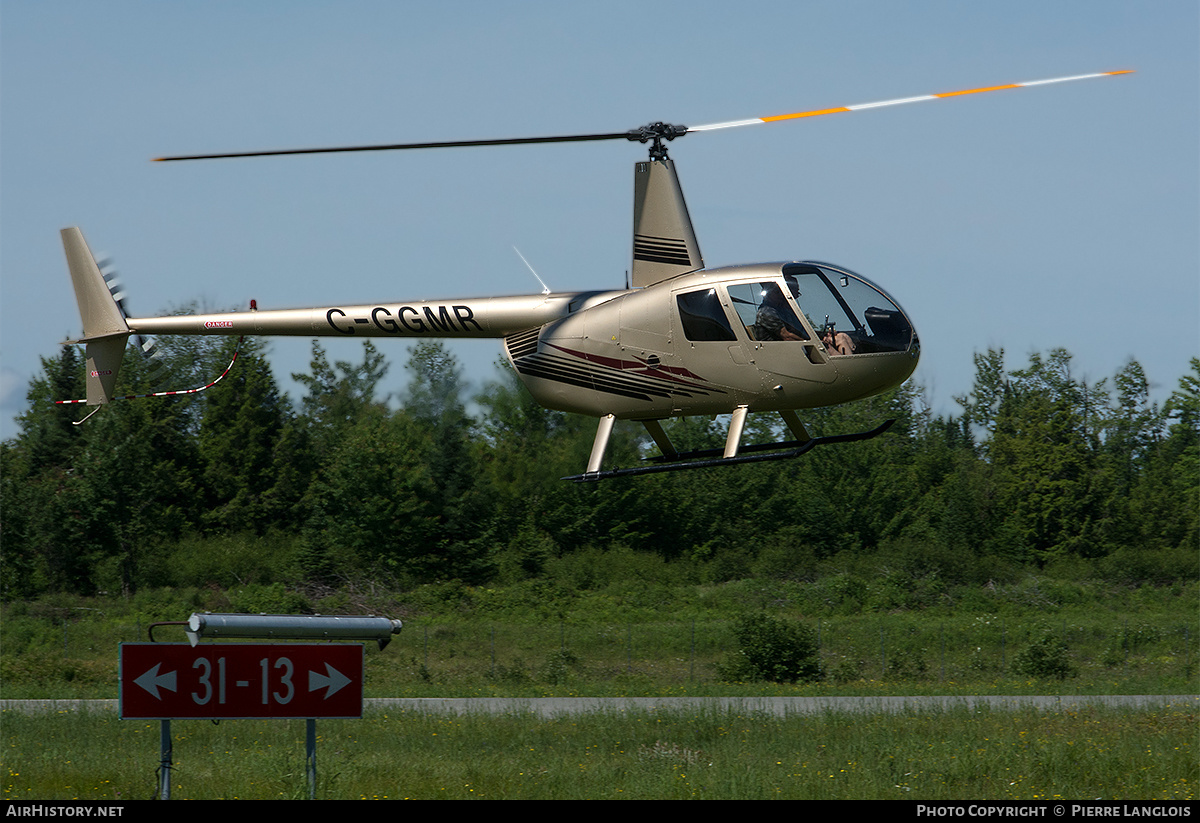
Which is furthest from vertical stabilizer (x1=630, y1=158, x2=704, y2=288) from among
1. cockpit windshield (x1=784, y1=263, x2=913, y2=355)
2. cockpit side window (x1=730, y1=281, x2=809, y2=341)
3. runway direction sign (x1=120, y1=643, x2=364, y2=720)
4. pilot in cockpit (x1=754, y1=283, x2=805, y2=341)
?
runway direction sign (x1=120, y1=643, x2=364, y2=720)

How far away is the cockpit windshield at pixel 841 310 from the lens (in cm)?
1052

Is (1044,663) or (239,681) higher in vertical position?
(239,681)

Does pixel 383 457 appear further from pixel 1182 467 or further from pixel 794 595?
pixel 1182 467

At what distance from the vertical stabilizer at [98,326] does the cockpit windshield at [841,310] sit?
8.49 metres

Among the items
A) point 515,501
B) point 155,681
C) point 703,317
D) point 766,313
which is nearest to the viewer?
point 155,681

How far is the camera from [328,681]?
9719 mm

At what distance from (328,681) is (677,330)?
450 centimetres

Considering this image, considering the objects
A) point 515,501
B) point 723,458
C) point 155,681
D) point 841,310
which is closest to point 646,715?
point 723,458

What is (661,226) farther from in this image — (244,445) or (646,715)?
(244,445)

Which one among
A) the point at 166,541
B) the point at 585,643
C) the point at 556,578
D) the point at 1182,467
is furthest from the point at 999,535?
the point at 166,541

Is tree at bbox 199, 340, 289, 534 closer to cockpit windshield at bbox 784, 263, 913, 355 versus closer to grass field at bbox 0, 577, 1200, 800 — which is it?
grass field at bbox 0, 577, 1200, 800

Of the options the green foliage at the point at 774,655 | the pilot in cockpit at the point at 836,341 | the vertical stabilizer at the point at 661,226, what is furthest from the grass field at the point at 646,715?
the vertical stabilizer at the point at 661,226

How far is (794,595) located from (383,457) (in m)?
15.2

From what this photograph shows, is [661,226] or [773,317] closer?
[773,317]
